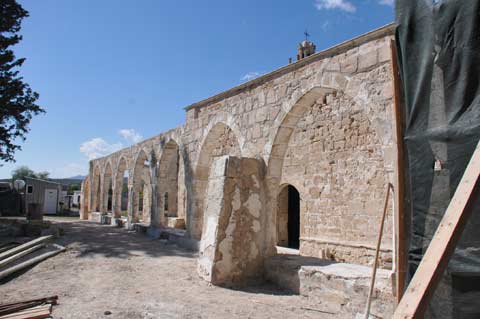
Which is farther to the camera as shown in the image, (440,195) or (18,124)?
(18,124)

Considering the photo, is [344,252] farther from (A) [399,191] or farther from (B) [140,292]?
(A) [399,191]

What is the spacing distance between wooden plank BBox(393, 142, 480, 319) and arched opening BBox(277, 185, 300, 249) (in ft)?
29.3

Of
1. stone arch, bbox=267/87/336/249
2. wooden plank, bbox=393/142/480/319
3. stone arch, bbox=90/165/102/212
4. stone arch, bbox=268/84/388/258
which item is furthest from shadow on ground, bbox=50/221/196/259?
stone arch, bbox=90/165/102/212

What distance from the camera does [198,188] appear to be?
24.2 ft

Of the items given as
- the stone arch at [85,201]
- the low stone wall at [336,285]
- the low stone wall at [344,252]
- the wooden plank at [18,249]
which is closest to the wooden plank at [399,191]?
the low stone wall at [336,285]

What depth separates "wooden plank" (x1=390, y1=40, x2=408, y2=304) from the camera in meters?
2.59

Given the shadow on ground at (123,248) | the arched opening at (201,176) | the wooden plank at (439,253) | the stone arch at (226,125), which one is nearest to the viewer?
the wooden plank at (439,253)

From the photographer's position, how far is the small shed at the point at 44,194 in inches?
781

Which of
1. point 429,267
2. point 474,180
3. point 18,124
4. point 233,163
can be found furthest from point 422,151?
point 18,124

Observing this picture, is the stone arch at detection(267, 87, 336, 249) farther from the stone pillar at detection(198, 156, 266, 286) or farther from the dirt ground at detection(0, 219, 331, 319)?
the dirt ground at detection(0, 219, 331, 319)

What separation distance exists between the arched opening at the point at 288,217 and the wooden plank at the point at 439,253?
893 centimetres

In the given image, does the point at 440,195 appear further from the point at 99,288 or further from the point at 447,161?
the point at 99,288

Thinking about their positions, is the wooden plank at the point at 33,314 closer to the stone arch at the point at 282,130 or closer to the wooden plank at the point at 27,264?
the wooden plank at the point at 27,264

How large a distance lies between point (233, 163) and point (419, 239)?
2.79 meters
